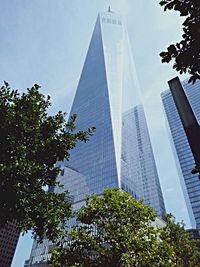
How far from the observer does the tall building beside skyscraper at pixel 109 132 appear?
4161 inches

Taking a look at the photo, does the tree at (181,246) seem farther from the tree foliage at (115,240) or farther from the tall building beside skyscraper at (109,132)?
the tall building beside skyscraper at (109,132)

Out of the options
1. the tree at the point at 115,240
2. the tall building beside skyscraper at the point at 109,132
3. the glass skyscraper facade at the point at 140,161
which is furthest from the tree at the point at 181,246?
the glass skyscraper facade at the point at 140,161

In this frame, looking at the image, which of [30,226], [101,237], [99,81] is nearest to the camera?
[30,226]

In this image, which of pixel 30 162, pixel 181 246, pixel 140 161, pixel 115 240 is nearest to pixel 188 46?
pixel 30 162

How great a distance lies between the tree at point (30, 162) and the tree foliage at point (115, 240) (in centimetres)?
393

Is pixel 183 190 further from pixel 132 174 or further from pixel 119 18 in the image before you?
pixel 119 18

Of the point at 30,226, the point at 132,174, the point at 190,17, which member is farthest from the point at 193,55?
the point at 132,174

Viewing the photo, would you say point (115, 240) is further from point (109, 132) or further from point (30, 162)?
point (109, 132)

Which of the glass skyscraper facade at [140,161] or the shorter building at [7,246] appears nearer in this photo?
the shorter building at [7,246]

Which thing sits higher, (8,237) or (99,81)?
(99,81)

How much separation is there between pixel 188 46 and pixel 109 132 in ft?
364

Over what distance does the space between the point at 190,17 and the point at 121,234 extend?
11.3 m

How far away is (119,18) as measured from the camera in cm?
19800

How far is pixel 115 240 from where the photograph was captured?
12180 mm
